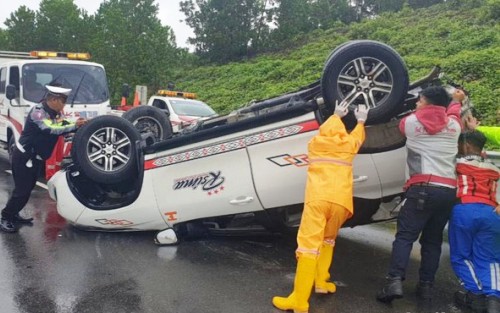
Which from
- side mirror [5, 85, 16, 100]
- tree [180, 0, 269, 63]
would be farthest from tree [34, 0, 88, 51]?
side mirror [5, 85, 16, 100]

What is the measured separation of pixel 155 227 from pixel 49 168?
10.6 feet

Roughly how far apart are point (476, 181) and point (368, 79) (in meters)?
1.16

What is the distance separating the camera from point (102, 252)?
4.89 metres

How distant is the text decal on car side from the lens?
4.33m

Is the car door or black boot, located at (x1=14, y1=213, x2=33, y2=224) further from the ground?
the car door

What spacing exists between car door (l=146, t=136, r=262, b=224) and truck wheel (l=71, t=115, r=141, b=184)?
34cm

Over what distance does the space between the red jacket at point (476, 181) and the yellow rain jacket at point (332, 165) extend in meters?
0.88

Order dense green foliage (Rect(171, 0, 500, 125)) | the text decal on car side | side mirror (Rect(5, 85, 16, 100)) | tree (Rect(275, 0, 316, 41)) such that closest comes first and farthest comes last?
the text decal on car side → side mirror (Rect(5, 85, 16, 100)) → dense green foliage (Rect(171, 0, 500, 125)) → tree (Rect(275, 0, 316, 41))

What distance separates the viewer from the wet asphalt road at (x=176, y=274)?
3744mm

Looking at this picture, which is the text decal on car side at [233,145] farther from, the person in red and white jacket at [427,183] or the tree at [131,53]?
the tree at [131,53]

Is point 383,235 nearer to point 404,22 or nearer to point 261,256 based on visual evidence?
point 261,256

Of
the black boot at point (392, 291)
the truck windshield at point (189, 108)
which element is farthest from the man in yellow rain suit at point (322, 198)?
the truck windshield at point (189, 108)

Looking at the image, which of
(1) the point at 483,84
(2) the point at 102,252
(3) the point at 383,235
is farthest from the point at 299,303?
(1) the point at 483,84

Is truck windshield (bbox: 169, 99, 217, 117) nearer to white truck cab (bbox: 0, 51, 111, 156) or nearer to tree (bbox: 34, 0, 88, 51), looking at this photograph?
white truck cab (bbox: 0, 51, 111, 156)
